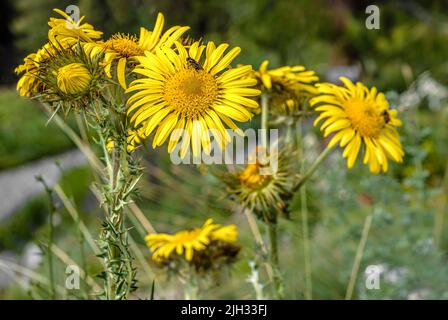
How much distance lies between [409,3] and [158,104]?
9470 millimetres

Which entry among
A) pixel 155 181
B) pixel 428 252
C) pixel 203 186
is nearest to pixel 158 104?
pixel 428 252

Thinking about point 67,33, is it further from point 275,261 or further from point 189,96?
point 275,261

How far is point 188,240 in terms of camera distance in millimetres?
1248

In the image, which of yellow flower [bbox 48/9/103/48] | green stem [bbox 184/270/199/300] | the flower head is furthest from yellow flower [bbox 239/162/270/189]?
yellow flower [bbox 48/9/103/48]

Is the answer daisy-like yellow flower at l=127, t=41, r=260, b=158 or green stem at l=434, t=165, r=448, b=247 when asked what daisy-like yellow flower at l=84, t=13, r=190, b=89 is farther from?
green stem at l=434, t=165, r=448, b=247

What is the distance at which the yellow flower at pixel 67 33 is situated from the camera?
872mm

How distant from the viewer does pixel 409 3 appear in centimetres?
960

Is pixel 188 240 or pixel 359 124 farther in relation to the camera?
pixel 188 240

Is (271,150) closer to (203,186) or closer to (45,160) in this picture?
(203,186)

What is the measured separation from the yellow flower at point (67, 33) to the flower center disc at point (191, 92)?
0.45 feet

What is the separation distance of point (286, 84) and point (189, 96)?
0.39m

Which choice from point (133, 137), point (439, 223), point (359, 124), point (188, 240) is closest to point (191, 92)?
point (133, 137)

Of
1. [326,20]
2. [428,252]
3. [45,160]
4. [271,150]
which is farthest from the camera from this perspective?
[326,20]

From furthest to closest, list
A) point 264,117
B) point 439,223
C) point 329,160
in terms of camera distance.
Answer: point 329,160 < point 439,223 < point 264,117
